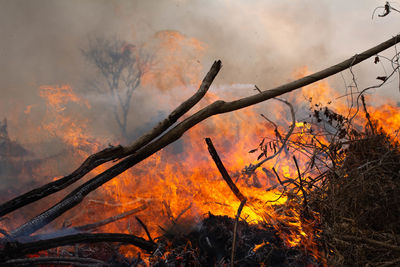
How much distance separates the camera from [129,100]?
14.9m

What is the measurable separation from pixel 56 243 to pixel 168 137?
1182mm

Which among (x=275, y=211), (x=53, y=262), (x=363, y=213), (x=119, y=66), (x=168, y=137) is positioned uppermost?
(x=119, y=66)

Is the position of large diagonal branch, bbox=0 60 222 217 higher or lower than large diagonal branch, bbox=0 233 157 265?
higher

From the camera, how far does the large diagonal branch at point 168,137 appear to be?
1867 mm

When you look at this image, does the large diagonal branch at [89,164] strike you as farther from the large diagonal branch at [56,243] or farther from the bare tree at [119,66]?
the bare tree at [119,66]

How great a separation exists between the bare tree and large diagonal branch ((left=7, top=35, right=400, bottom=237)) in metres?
13.0

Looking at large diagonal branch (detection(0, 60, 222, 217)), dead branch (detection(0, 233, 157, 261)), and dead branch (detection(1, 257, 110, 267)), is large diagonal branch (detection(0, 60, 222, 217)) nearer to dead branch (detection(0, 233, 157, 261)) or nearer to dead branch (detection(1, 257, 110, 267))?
dead branch (detection(0, 233, 157, 261))

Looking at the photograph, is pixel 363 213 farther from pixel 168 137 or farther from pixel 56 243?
pixel 56 243

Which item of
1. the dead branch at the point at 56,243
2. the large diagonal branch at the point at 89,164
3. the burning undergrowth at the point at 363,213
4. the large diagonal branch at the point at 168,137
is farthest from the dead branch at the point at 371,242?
the dead branch at the point at 56,243

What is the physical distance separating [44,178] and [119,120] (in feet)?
16.8

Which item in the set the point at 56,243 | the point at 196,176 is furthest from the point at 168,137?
the point at 196,176

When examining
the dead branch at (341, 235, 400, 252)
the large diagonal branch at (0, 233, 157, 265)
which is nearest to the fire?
the dead branch at (341, 235, 400, 252)

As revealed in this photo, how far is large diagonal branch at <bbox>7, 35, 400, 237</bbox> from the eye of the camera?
187 cm

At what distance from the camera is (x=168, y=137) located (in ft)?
6.45
